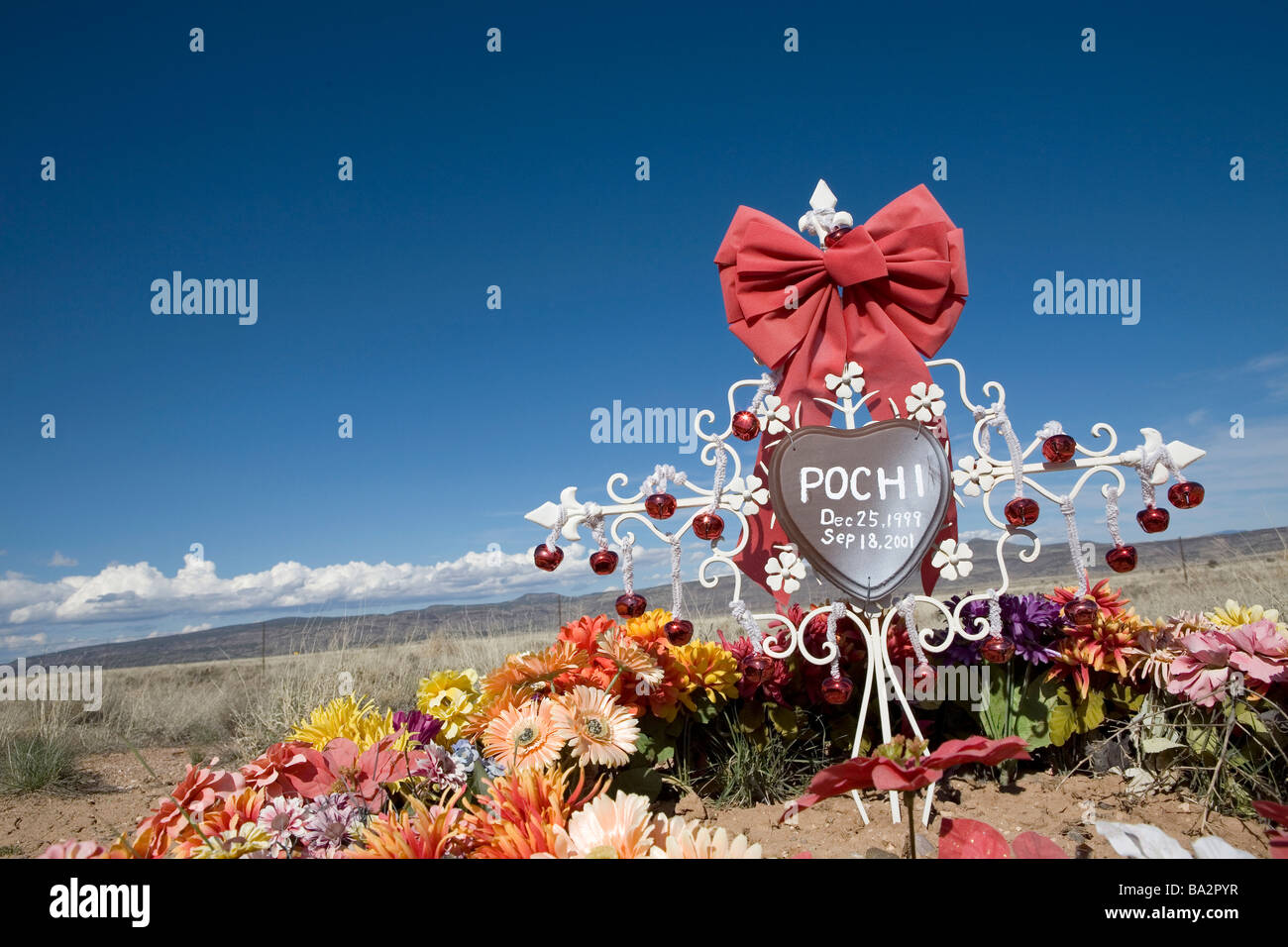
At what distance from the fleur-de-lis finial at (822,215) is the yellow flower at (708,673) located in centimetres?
198

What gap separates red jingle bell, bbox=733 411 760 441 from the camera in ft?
10.0

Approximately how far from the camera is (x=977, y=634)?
2775 mm

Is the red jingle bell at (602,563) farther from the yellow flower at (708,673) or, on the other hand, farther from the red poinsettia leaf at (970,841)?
the red poinsettia leaf at (970,841)

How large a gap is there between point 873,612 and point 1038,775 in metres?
1.06

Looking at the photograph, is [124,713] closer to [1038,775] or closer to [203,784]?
[203,784]

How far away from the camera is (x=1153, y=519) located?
272 cm

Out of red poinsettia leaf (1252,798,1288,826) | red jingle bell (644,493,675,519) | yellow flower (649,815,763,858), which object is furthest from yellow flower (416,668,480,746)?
red poinsettia leaf (1252,798,1288,826)

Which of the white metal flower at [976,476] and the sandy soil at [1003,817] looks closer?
the sandy soil at [1003,817]

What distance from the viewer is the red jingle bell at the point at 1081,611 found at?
2679 millimetres

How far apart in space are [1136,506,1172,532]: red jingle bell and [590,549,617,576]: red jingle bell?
6.79 feet

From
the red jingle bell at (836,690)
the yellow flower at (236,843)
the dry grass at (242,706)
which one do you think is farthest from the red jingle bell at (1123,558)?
the dry grass at (242,706)

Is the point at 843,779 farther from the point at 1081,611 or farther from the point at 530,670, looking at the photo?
the point at 1081,611

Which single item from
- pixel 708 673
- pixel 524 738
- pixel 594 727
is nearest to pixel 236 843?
pixel 524 738
